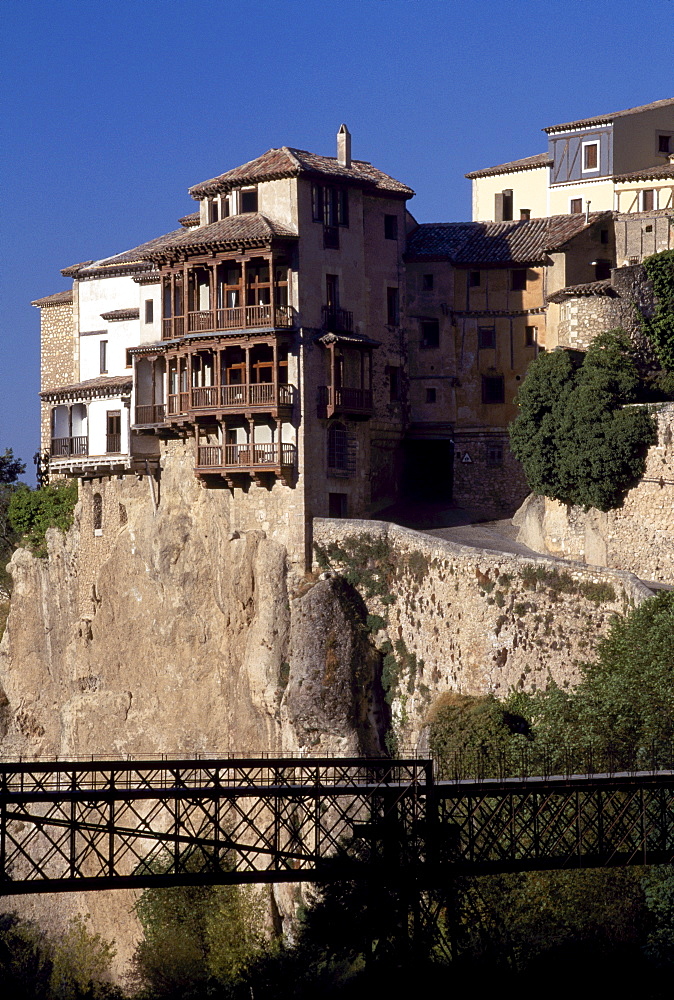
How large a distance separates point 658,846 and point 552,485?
18.5 meters

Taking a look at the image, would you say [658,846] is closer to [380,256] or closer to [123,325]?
[380,256]

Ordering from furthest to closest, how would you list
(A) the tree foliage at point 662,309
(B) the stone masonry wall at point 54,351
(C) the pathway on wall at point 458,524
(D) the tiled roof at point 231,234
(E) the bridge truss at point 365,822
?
(B) the stone masonry wall at point 54,351
(A) the tree foliage at point 662,309
(D) the tiled roof at point 231,234
(C) the pathway on wall at point 458,524
(E) the bridge truss at point 365,822

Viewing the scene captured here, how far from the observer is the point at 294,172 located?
2345 inches

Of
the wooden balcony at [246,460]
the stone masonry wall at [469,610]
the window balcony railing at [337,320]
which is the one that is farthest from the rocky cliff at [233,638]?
the window balcony railing at [337,320]

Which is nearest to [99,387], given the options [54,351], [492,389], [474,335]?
[54,351]

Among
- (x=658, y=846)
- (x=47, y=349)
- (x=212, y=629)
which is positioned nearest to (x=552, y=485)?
(x=212, y=629)

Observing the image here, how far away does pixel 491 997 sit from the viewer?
42.6 m

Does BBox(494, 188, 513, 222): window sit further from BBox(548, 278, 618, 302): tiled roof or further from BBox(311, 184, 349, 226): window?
BBox(311, 184, 349, 226): window

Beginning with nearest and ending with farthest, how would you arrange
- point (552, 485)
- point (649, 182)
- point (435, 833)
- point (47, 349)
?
point (435, 833)
point (552, 485)
point (649, 182)
point (47, 349)

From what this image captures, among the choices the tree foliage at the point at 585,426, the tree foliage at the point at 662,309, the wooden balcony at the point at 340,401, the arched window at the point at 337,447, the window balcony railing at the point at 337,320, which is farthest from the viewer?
the window balcony railing at the point at 337,320

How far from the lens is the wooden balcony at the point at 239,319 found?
195 feet

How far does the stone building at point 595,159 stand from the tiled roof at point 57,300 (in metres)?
18.8

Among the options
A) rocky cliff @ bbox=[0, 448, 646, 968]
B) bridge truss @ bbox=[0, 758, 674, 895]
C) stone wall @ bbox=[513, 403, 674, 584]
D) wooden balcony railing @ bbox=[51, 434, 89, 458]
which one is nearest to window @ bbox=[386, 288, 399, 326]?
rocky cliff @ bbox=[0, 448, 646, 968]

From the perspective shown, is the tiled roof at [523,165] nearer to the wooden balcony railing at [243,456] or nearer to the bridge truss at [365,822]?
the wooden balcony railing at [243,456]
